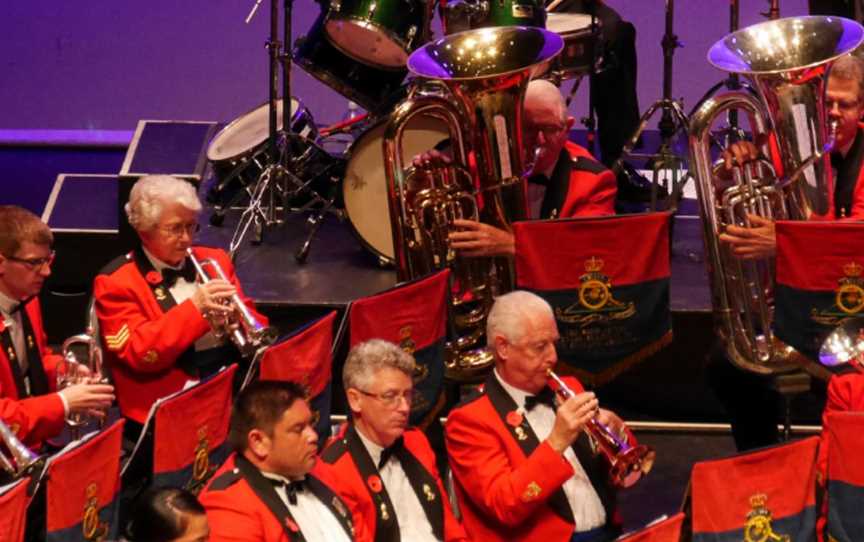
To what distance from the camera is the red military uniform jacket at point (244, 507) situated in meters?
4.07

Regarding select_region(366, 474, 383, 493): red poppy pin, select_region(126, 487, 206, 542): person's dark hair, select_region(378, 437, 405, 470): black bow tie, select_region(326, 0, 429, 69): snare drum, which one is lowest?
select_region(366, 474, 383, 493): red poppy pin

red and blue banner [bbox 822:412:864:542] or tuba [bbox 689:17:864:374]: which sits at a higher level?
tuba [bbox 689:17:864:374]

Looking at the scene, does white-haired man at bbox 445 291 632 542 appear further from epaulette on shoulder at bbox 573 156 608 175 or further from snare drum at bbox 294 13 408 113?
snare drum at bbox 294 13 408 113

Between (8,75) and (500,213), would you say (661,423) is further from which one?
(8,75)

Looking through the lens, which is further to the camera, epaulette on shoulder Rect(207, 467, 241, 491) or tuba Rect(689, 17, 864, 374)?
tuba Rect(689, 17, 864, 374)

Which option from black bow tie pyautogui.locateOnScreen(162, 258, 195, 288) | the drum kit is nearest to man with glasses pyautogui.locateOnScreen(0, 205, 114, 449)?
black bow tie pyautogui.locateOnScreen(162, 258, 195, 288)

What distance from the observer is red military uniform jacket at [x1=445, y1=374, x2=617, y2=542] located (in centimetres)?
478

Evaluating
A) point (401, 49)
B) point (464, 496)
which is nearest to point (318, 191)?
point (401, 49)

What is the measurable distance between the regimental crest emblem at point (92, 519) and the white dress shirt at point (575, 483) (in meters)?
1.34

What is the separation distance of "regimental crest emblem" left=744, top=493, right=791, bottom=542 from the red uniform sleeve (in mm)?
520

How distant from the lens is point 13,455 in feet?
14.0

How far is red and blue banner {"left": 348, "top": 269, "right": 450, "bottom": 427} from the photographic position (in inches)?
200

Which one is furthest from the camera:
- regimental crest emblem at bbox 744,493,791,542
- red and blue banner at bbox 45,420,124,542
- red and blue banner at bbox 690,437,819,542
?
regimental crest emblem at bbox 744,493,791,542

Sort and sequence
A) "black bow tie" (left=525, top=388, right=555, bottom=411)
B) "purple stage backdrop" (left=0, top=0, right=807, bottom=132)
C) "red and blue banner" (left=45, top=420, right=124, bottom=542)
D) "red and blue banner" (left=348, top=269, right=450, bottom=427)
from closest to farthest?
"red and blue banner" (left=45, top=420, right=124, bottom=542) < "black bow tie" (left=525, top=388, right=555, bottom=411) < "red and blue banner" (left=348, top=269, right=450, bottom=427) < "purple stage backdrop" (left=0, top=0, right=807, bottom=132)
